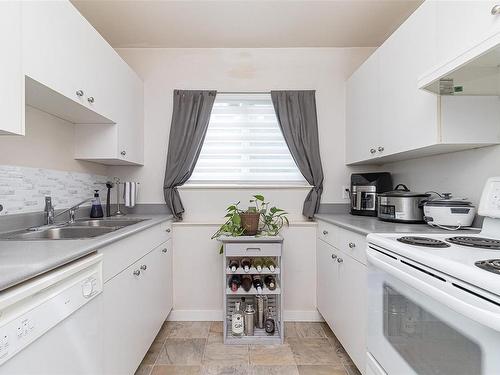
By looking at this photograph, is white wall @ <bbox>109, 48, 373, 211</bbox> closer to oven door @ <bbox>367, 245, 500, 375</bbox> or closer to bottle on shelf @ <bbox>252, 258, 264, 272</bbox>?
bottle on shelf @ <bbox>252, 258, 264, 272</bbox>

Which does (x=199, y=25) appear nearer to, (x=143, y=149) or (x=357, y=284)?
(x=143, y=149)

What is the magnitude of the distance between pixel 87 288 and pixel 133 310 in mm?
561

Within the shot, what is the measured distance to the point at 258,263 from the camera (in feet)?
6.93

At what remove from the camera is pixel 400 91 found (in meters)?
1.63

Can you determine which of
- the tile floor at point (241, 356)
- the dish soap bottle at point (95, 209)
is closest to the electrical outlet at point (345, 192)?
the tile floor at point (241, 356)

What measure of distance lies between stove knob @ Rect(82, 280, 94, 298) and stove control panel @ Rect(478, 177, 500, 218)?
174cm

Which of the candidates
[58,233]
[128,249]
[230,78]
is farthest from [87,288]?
[230,78]

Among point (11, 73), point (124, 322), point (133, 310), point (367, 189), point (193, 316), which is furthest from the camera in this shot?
point (193, 316)

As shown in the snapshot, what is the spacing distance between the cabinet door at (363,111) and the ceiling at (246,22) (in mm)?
382

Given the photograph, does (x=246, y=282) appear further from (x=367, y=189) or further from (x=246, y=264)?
(x=367, y=189)

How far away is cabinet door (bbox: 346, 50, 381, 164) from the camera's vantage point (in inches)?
76.2

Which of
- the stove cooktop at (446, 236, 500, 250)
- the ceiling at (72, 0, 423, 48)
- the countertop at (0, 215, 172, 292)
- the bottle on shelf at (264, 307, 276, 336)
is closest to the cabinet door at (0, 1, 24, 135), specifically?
the countertop at (0, 215, 172, 292)

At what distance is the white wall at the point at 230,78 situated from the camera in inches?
99.2

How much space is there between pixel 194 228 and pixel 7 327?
5.62 ft
